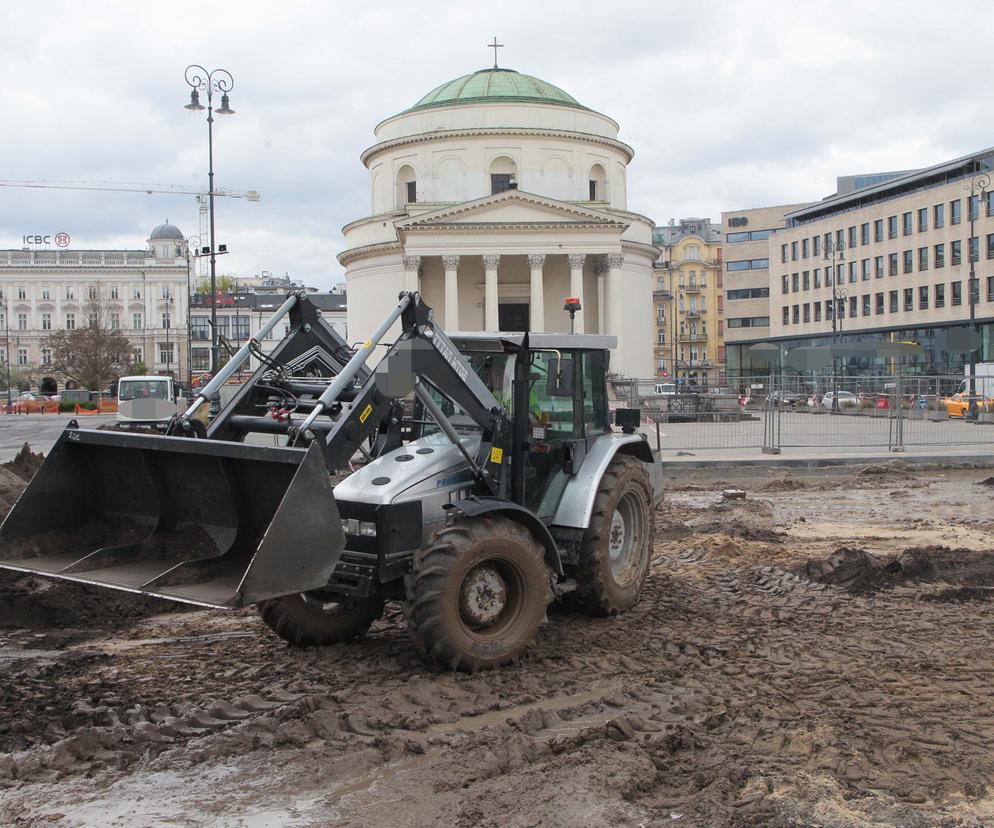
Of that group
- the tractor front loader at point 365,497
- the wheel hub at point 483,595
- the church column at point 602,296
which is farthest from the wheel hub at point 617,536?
the church column at point 602,296

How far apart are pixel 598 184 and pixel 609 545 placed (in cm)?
6461

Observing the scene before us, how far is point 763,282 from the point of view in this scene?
10344 cm

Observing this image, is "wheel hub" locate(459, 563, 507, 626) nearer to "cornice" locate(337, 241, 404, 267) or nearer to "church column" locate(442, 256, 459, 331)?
"church column" locate(442, 256, 459, 331)

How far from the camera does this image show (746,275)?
105m

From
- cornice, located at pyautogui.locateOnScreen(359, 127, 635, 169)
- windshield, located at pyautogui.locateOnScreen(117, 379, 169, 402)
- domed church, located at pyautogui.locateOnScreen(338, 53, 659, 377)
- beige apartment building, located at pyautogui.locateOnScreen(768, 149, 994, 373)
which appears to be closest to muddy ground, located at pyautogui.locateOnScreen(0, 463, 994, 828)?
windshield, located at pyautogui.locateOnScreen(117, 379, 169, 402)

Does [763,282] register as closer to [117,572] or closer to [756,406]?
[756,406]

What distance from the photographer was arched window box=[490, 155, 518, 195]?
67000 mm

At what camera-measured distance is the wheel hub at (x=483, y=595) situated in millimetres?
6488

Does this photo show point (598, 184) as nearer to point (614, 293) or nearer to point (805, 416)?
point (614, 293)

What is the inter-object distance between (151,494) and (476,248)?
189 feet

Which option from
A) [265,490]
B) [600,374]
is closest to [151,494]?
[265,490]

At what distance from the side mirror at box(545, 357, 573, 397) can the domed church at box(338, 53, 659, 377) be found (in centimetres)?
5207

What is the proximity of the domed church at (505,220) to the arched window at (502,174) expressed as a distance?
3.2 inches

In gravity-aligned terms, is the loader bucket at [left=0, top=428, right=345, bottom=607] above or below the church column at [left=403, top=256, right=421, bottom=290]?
below
